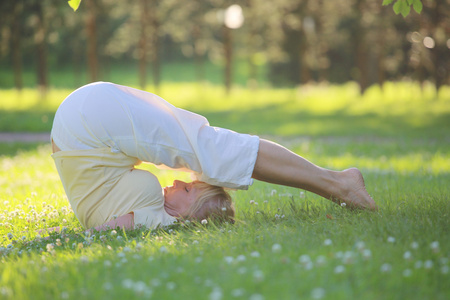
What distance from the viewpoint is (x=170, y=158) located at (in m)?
3.81

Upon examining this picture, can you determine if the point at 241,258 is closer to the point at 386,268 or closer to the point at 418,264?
the point at 386,268

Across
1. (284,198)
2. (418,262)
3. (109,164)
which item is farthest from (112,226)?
(418,262)

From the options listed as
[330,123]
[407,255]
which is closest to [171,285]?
[407,255]

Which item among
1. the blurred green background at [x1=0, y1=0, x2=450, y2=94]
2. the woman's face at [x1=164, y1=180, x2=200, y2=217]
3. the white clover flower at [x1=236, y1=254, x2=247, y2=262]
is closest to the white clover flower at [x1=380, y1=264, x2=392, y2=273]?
the white clover flower at [x1=236, y1=254, x2=247, y2=262]

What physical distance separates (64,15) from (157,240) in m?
23.3

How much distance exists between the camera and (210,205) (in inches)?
160

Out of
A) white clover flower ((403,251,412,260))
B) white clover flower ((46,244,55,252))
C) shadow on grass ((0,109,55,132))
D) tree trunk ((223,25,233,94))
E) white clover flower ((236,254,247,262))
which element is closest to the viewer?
white clover flower ((403,251,412,260))

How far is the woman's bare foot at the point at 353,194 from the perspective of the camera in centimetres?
400

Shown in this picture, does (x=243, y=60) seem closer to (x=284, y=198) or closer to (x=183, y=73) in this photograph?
(x=183, y=73)

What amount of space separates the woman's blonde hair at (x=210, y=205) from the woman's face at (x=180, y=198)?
0.16 feet

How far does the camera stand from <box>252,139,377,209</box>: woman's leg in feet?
12.5

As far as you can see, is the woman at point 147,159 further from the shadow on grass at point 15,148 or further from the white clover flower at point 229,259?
the shadow on grass at point 15,148

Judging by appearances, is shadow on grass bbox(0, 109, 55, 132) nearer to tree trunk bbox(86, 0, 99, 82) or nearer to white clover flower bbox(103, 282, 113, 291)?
tree trunk bbox(86, 0, 99, 82)

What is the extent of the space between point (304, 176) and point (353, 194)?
0.50m
